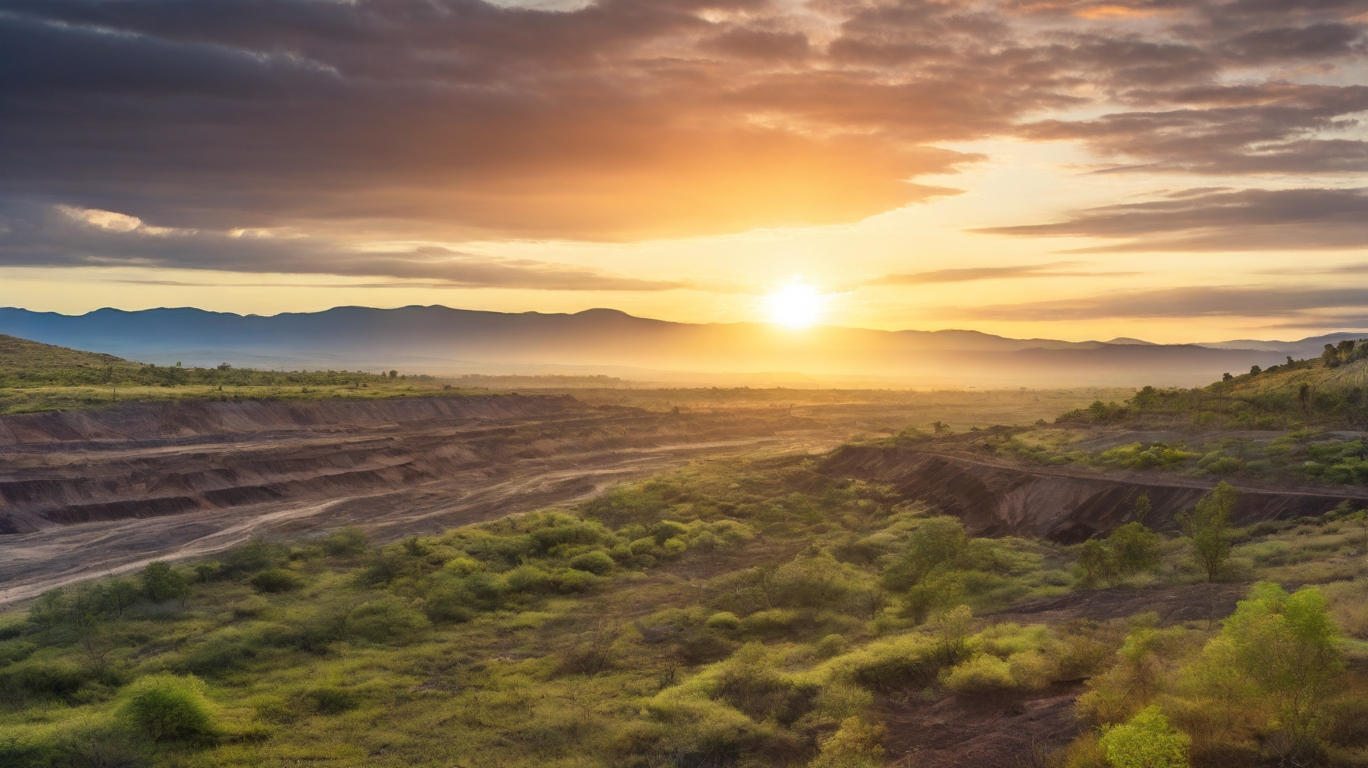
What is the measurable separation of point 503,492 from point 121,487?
26579 mm

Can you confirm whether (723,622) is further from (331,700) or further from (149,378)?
(149,378)

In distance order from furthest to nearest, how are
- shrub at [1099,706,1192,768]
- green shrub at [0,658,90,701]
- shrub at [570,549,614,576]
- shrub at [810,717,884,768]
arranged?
shrub at [570,549,614,576], green shrub at [0,658,90,701], shrub at [810,717,884,768], shrub at [1099,706,1192,768]

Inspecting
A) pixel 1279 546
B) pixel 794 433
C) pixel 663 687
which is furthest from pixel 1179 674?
pixel 794 433

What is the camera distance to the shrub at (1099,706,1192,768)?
505 inches

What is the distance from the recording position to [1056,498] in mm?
47188

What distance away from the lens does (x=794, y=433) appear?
119m

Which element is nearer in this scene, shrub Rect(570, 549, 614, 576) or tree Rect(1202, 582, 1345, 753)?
tree Rect(1202, 582, 1345, 753)

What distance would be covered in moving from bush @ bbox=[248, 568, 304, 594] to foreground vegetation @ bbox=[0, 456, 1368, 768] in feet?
0.67

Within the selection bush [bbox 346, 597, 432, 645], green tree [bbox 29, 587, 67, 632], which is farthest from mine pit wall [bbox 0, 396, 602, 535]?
bush [bbox 346, 597, 432, 645]

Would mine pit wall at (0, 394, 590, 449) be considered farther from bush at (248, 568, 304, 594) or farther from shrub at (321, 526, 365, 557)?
bush at (248, 568, 304, 594)

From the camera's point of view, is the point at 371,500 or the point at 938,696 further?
the point at 371,500

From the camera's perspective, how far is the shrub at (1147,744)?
12836mm

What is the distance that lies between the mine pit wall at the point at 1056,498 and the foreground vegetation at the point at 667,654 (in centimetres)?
226

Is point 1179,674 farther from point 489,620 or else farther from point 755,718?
point 489,620
